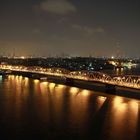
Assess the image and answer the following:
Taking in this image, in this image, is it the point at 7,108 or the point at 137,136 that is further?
the point at 7,108

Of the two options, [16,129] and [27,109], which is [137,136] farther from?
[27,109]

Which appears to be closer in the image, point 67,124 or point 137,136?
point 137,136

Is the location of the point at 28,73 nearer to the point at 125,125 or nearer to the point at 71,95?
the point at 71,95

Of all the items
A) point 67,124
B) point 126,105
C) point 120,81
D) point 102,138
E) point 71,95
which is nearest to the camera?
point 102,138

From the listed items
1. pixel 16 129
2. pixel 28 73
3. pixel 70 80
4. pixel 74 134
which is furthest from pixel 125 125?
pixel 28 73

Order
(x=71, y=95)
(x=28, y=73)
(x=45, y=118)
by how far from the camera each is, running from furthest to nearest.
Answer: (x=28, y=73), (x=71, y=95), (x=45, y=118)

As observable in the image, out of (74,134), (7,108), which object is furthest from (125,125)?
(7,108)
